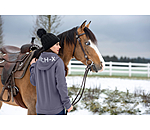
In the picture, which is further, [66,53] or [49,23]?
[49,23]

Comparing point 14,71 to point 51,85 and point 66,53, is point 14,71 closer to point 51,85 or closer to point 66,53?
point 66,53

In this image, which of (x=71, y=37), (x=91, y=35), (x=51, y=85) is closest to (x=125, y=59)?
(x=91, y=35)

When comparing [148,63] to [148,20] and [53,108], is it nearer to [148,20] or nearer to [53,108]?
[148,20]

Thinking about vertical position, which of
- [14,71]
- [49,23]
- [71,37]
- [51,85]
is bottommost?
[51,85]

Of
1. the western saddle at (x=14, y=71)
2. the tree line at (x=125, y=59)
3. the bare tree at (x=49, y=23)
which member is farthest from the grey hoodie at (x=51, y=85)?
the tree line at (x=125, y=59)

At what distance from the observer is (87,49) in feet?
6.18

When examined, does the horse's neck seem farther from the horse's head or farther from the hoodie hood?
the hoodie hood

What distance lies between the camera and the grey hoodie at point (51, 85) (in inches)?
46.8

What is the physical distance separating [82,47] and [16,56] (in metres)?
1.12

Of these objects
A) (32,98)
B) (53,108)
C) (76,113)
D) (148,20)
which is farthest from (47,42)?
(148,20)

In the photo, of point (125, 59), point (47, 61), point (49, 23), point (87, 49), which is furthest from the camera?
point (125, 59)

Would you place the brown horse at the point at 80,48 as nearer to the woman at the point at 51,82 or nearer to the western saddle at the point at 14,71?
the western saddle at the point at 14,71

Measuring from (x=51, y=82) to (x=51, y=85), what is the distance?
29mm

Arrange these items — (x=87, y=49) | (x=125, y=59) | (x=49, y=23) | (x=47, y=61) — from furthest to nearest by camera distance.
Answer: (x=125, y=59) → (x=49, y=23) → (x=87, y=49) → (x=47, y=61)
